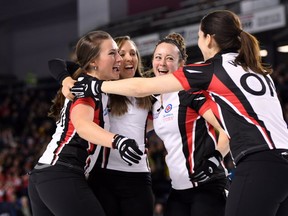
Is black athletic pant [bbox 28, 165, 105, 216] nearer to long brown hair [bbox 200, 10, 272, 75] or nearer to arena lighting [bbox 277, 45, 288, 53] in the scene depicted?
long brown hair [bbox 200, 10, 272, 75]

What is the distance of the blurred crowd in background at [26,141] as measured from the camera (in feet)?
37.8

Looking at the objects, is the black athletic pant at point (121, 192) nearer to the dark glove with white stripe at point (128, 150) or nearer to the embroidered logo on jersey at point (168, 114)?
the embroidered logo on jersey at point (168, 114)

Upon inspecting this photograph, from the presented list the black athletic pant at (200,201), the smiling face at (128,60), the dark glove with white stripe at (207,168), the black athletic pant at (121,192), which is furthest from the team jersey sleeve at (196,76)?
the smiling face at (128,60)

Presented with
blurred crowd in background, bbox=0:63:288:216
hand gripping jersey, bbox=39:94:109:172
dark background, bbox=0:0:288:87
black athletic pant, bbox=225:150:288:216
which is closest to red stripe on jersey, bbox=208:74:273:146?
black athletic pant, bbox=225:150:288:216

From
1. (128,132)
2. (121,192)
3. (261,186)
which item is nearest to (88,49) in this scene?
(128,132)

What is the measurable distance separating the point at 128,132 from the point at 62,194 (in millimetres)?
819

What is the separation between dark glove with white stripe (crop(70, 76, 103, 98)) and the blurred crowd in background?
5.20 meters

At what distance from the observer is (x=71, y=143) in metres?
3.48

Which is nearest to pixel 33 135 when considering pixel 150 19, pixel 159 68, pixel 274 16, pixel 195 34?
pixel 150 19

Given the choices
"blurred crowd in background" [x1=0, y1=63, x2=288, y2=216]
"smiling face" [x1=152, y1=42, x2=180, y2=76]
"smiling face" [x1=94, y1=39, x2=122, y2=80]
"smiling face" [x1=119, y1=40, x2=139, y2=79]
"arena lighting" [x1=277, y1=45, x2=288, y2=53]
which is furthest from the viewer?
"arena lighting" [x1=277, y1=45, x2=288, y2=53]

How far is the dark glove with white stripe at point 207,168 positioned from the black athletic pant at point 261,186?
63 centimetres

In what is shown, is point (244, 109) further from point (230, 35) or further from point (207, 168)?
point (207, 168)

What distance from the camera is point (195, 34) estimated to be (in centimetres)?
1377

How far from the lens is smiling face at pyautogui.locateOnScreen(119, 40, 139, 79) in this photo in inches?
167
